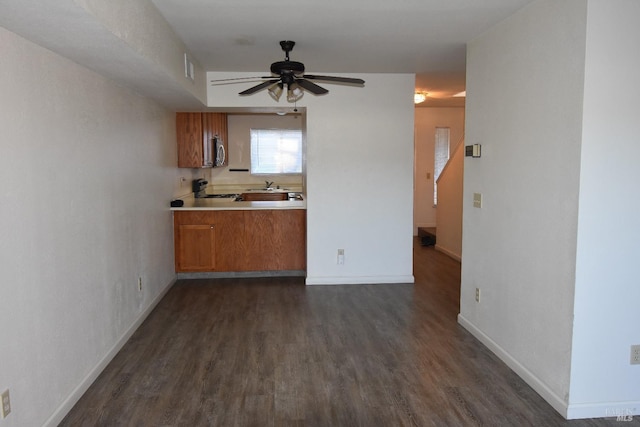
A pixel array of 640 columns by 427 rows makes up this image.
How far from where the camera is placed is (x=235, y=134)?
8359 millimetres

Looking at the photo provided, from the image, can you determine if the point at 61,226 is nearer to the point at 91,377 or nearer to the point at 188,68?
the point at 91,377

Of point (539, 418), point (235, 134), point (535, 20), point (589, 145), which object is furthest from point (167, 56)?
point (235, 134)

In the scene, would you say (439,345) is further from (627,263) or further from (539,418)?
(627,263)

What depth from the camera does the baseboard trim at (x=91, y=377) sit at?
8.22 ft

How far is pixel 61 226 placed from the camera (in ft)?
8.57

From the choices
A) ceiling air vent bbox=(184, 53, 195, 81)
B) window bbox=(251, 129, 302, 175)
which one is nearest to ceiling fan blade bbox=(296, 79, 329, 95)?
ceiling air vent bbox=(184, 53, 195, 81)

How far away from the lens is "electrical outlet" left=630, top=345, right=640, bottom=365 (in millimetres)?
2547

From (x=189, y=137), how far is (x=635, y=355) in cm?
503

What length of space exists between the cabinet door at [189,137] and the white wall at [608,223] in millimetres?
4569

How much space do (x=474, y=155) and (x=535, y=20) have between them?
108cm

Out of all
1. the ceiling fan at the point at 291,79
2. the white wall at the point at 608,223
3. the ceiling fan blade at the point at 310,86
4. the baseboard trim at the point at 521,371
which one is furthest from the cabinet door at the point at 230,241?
the white wall at the point at 608,223

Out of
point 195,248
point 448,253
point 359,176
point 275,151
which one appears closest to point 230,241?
point 195,248

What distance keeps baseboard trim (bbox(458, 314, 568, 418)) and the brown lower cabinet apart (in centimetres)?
239

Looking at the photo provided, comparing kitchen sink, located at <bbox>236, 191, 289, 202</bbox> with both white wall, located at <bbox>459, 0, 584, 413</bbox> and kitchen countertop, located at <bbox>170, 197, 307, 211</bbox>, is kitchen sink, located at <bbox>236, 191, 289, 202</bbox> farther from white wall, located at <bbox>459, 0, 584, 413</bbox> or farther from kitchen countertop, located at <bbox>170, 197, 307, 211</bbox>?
white wall, located at <bbox>459, 0, 584, 413</bbox>
